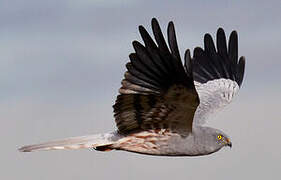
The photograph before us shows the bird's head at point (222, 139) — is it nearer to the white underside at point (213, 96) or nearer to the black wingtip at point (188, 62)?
the white underside at point (213, 96)

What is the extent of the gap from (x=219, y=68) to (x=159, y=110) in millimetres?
5051

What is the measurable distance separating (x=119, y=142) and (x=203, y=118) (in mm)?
2366

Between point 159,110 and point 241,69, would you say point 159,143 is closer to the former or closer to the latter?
point 159,110

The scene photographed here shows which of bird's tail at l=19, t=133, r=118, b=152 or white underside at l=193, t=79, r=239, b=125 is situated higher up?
white underside at l=193, t=79, r=239, b=125

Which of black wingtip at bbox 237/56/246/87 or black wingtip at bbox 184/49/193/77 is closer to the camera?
black wingtip at bbox 184/49/193/77

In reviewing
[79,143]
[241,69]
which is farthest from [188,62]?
[241,69]

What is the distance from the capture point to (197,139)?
11.2 metres

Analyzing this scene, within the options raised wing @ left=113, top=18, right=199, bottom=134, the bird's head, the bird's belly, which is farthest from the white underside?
raised wing @ left=113, top=18, right=199, bottom=134

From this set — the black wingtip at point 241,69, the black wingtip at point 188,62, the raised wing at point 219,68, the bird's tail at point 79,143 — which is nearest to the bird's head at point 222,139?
the bird's tail at point 79,143

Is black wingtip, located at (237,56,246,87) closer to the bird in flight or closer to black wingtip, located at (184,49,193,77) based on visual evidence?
the bird in flight

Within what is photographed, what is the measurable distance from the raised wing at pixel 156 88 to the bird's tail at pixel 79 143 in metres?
0.39

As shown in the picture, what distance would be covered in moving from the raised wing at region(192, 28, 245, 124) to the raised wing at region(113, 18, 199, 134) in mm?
3491

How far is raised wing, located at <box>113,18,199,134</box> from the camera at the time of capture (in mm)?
9430

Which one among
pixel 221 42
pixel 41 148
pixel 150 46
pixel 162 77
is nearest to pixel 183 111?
pixel 162 77
